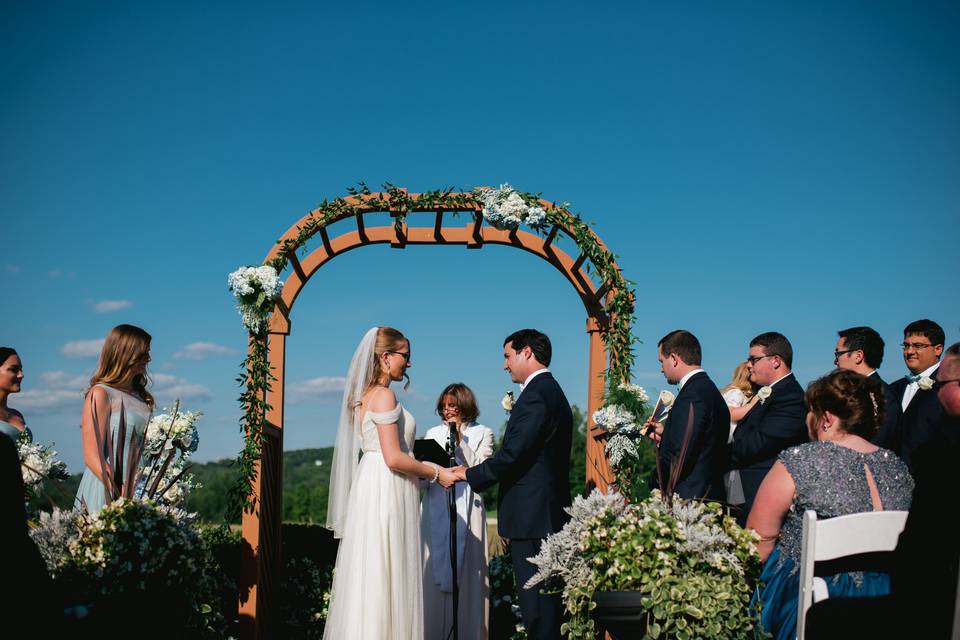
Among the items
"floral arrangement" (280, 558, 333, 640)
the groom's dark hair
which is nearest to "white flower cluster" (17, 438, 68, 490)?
"floral arrangement" (280, 558, 333, 640)

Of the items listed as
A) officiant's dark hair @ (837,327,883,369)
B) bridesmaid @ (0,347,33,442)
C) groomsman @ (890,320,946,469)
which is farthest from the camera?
bridesmaid @ (0,347,33,442)

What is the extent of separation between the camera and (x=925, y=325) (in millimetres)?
5613

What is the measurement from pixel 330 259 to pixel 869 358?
13.6ft

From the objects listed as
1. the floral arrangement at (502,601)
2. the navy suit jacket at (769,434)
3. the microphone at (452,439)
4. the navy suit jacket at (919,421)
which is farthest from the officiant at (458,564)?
the navy suit jacket at (919,421)

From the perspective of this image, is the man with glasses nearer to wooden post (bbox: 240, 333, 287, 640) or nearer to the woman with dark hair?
the woman with dark hair

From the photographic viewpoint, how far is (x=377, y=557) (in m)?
5.00

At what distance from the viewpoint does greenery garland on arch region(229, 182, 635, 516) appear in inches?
228

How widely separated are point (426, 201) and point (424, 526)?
2697 millimetres

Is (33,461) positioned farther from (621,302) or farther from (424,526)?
(621,302)

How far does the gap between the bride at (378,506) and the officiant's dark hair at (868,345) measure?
309cm

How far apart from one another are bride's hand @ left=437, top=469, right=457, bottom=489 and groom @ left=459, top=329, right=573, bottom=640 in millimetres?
130

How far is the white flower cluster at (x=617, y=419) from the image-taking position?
18.6 ft

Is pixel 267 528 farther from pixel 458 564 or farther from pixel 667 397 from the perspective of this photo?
pixel 667 397

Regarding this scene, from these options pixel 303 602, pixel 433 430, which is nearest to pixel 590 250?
pixel 433 430
